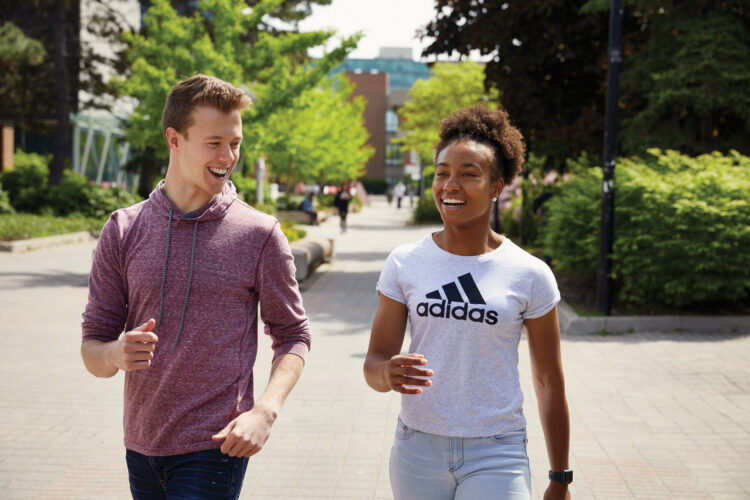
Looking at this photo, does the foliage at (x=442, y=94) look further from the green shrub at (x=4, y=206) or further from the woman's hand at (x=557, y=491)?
the woman's hand at (x=557, y=491)

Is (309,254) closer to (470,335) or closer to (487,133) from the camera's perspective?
(487,133)

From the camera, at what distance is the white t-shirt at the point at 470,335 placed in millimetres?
2609

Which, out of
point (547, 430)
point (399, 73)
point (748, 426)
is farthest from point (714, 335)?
point (399, 73)

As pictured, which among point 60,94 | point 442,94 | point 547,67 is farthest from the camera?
point 442,94

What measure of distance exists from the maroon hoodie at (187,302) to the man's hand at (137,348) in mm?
165

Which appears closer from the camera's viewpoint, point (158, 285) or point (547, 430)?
point (158, 285)

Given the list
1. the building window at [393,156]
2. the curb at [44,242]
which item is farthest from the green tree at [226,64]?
the building window at [393,156]

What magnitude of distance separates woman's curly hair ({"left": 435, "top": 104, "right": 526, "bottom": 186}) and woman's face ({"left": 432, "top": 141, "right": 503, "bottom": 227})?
0.13 feet

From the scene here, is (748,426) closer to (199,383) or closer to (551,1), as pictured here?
(199,383)

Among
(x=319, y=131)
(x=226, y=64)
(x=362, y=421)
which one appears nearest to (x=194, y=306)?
(x=362, y=421)

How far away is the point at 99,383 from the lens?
7.71 m

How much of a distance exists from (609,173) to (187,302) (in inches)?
359

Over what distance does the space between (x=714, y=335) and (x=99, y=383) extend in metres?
6.89

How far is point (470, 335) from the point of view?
2621mm
